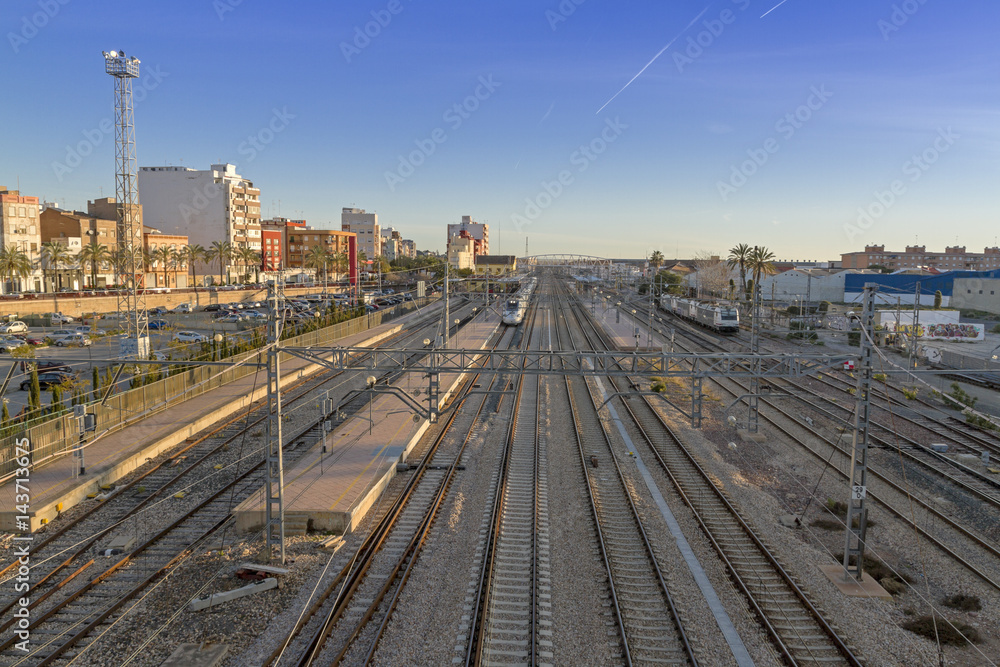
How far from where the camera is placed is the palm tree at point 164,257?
2731 inches

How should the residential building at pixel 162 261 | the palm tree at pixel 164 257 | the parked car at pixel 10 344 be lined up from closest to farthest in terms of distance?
the parked car at pixel 10 344 → the palm tree at pixel 164 257 → the residential building at pixel 162 261

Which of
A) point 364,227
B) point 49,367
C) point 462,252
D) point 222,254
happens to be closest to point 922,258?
→ point 462,252

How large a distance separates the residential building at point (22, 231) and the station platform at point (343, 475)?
174 feet

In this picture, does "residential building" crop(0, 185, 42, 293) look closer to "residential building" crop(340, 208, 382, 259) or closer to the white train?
the white train

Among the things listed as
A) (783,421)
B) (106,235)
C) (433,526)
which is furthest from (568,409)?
(106,235)

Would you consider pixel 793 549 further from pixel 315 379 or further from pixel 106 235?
pixel 106 235

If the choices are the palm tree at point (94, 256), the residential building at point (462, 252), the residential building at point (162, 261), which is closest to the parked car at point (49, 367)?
the palm tree at point (94, 256)

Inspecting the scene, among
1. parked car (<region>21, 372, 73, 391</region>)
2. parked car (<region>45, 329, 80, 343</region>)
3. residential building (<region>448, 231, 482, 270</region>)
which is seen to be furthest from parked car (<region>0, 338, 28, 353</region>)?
residential building (<region>448, 231, 482, 270</region>)

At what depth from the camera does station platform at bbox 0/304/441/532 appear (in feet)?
47.4

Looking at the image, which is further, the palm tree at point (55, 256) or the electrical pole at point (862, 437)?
the palm tree at point (55, 256)

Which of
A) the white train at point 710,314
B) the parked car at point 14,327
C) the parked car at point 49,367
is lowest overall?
the parked car at point 49,367

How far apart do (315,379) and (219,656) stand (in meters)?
24.2

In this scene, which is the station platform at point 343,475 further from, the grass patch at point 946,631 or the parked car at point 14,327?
the parked car at point 14,327

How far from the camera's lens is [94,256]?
61250 millimetres
